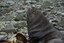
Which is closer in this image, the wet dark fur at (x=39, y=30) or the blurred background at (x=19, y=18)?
the wet dark fur at (x=39, y=30)

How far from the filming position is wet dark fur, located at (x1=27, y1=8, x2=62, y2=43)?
917mm

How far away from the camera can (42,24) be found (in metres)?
0.98

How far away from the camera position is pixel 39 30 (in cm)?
95

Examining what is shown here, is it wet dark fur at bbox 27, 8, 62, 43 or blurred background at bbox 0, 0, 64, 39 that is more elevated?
wet dark fur at bbox 27, 8, 62, 43

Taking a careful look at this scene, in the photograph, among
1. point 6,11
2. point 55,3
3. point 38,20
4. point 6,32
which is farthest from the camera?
point 55,3

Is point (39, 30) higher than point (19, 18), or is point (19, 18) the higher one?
point (39, 30)

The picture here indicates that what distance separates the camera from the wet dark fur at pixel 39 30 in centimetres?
92

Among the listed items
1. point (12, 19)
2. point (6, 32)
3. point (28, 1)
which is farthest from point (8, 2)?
point (6, 32)

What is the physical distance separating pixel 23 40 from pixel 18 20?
316 centimetres

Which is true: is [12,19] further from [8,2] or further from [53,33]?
[53,33]

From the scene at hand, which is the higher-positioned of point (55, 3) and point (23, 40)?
point (23, 40)

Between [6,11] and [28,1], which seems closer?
[6,11]

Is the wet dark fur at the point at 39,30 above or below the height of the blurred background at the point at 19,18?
above

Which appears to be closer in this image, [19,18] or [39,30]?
[39,30]
